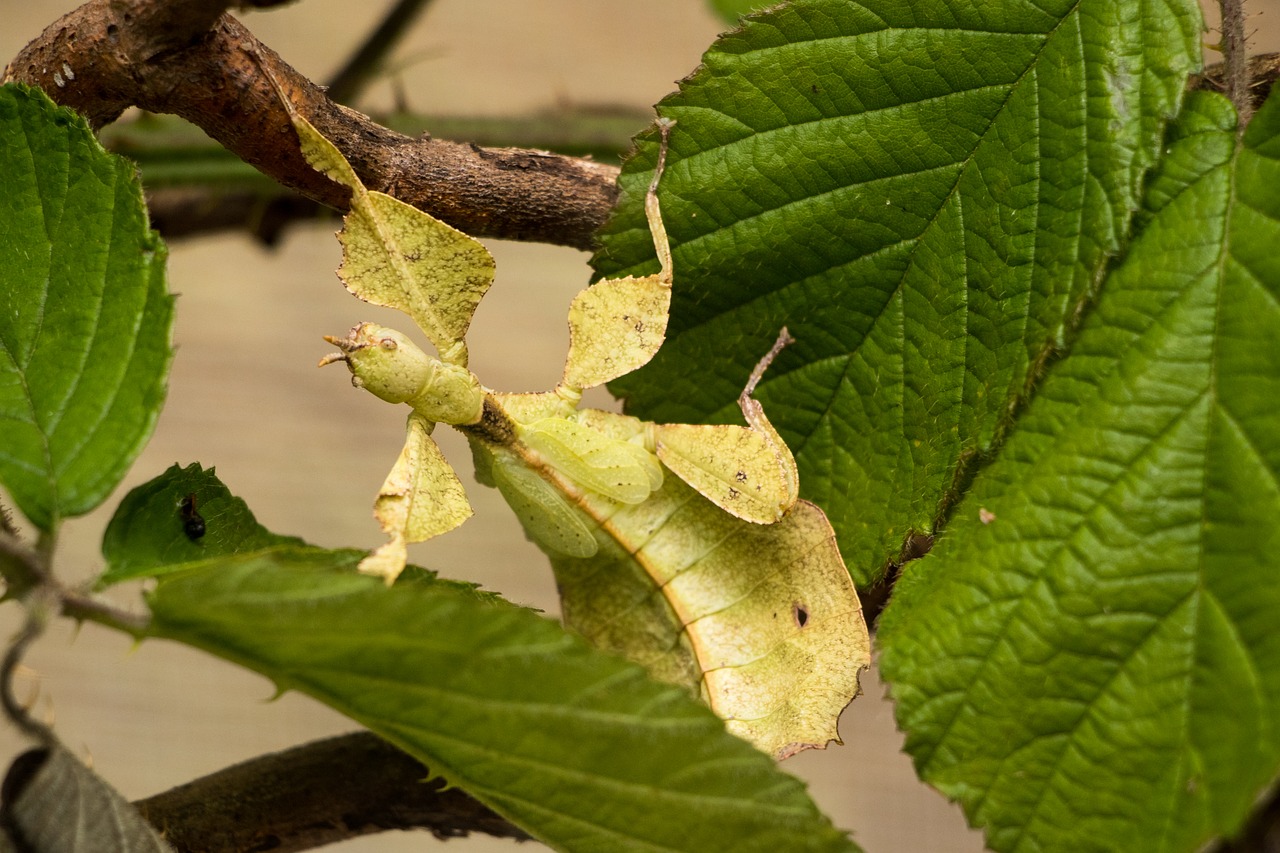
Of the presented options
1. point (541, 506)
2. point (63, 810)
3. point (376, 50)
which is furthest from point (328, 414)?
point (63, 810)

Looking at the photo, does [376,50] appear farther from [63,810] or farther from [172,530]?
[63,810]

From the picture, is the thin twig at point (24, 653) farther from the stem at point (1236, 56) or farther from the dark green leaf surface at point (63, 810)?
the stem at point (1236, 56)

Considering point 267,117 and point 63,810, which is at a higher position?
point 267,117

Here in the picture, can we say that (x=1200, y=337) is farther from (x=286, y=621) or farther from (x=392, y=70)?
(x=392, y=70)

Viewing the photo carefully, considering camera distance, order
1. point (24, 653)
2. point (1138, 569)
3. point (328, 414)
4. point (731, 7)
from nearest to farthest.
A: point (24, 653), point (1138, 569), point (731, 7), point (328, 414)

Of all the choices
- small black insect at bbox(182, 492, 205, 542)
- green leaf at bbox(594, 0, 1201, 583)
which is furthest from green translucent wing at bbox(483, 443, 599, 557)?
small black insect at bbox(182, 492, 205, 542)

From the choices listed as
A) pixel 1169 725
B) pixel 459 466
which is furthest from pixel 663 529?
pixel 459 466
